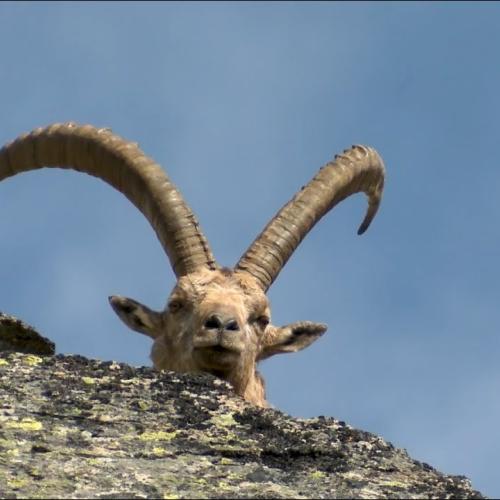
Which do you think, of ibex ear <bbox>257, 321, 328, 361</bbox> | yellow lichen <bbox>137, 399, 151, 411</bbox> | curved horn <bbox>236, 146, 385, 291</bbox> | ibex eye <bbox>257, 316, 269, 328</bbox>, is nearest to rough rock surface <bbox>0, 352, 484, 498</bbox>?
yellow lichen <bbox>137, 399, 151, 411</bbox>

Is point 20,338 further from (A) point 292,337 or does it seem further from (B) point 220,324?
(A) point 292,337

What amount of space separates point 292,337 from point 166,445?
8.64 m

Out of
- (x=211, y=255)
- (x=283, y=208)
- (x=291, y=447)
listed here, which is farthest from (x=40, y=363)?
(x=283, y=208)

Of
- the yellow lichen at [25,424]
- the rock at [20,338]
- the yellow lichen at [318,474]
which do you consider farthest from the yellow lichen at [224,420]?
the rock at [20,338]

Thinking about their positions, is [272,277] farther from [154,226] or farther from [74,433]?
[74,433]

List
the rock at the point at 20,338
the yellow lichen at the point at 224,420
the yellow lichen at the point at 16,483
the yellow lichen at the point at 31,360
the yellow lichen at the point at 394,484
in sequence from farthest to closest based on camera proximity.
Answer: the rock at the point at 20,338, the yellow lichen at the point at 31,360, the yellow lichen at the point at 224,420, the yellow lichen at the point at 394,484, the yellow lichen at the point at 16,483

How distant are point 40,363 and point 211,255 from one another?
281 inches

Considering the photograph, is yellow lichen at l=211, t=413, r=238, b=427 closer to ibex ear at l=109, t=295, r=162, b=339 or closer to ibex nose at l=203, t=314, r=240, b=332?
ibex nose at l=203, t=314, r=240, b=332

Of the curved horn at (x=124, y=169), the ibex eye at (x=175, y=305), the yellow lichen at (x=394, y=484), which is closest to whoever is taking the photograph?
the yellow lichen at (x=394, y=484)

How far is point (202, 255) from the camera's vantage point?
14930 millimetres

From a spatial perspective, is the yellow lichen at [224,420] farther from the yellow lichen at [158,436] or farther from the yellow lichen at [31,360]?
the yellow lichen at [31,360]

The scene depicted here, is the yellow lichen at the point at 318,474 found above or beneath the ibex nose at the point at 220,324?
beneath

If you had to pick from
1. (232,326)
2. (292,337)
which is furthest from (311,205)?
(232,326)

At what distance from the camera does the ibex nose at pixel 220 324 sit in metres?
13.2
